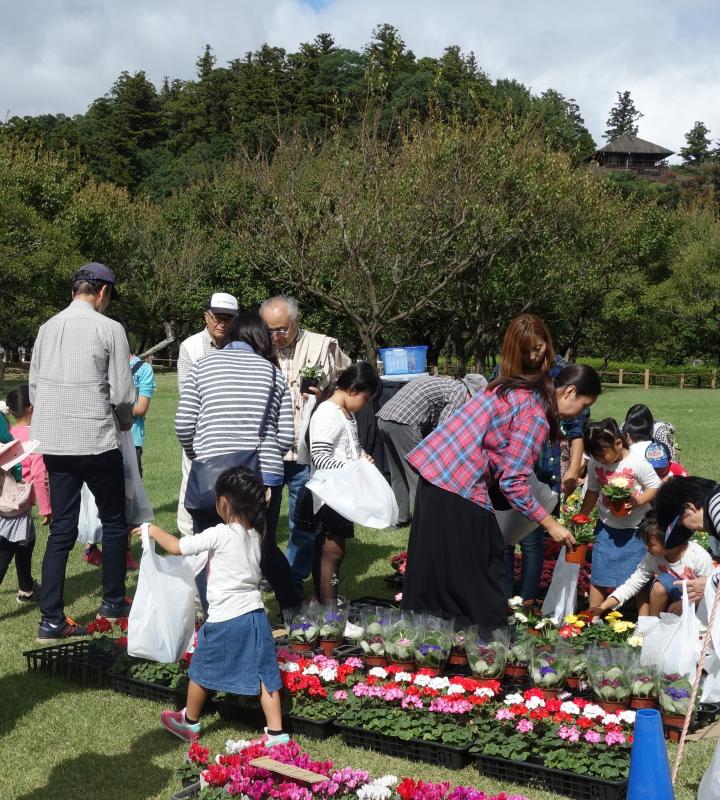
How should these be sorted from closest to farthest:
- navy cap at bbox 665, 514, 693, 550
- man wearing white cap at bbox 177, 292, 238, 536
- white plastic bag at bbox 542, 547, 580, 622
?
navy cap at bbox 665, 514, 693, 550 < white plastic bag at bbox 542, 547, 580, 622 < man wearing white cap at bbox 177, 292, 238, 536

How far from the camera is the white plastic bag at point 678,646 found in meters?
4.53

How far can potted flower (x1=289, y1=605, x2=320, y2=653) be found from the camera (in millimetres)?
5148

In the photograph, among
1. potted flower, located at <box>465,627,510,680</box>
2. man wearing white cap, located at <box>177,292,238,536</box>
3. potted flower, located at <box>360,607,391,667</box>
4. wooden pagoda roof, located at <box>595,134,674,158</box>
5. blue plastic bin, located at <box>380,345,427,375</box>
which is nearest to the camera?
potted flower, located at <box>465,627,510,680</box>

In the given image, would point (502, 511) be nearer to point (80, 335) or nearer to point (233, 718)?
point (233, 718)

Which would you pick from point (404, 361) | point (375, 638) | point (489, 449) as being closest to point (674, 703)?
point (489, 449)

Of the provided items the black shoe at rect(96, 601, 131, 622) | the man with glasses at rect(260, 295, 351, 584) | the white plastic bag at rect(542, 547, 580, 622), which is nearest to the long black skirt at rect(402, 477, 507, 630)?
the white plastic bag at rect(542, 547, 580, 622)

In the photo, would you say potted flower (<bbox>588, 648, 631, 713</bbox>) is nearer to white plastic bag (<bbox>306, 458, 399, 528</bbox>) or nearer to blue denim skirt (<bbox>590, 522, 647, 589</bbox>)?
white plastic bag (<bbox>306, 458, 399, 528</bbox>)

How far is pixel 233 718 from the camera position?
179 inches

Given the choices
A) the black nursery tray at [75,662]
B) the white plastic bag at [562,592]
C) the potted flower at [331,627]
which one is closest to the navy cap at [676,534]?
the white plastic bag at [562,592]

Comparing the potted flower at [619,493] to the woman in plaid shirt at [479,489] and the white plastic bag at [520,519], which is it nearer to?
the white plastic bag at [520,519]

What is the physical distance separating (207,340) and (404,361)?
474 centimetres

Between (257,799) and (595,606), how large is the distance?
3.49 m

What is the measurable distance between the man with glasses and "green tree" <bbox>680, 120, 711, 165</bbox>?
112 metres

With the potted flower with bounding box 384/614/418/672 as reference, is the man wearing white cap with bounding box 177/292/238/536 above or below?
above
